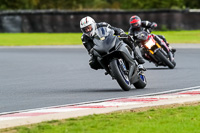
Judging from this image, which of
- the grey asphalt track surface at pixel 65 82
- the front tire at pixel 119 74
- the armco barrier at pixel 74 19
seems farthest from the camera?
the armco barrier at pixel 74 19

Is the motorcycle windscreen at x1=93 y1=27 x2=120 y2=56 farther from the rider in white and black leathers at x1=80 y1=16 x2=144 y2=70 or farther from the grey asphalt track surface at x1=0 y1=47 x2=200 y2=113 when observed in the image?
the grey asphalt track surface at x1=0 y1=47 x2=200 y2=113

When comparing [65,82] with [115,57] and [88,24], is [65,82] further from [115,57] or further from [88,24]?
[88,24]

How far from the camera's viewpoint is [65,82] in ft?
44.1

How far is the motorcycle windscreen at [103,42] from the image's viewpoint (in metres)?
10.8

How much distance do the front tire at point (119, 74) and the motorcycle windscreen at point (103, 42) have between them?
0.24 metres

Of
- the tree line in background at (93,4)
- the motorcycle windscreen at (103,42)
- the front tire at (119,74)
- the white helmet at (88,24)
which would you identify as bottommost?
the tree line in background at (93,4)

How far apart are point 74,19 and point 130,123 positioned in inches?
1321

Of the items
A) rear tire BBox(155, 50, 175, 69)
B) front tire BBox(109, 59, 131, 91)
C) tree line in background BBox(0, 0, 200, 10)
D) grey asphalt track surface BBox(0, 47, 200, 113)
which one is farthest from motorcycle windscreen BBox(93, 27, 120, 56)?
tree line in background BBox(0, 0, 200, 10)

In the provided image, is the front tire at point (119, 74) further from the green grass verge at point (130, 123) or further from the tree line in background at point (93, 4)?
the tree line in background at point (93, 4)

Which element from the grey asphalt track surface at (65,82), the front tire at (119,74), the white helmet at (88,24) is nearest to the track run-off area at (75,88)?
the grey asphalt track surface at (65,82)

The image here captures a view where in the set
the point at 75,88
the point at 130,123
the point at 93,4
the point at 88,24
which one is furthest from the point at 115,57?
the point at 93,4

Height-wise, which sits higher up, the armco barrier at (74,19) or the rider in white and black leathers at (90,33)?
the rider in white and black leathers at (90,33)

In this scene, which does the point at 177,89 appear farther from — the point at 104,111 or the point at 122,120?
the point at 122,120

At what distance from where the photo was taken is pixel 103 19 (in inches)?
1580
